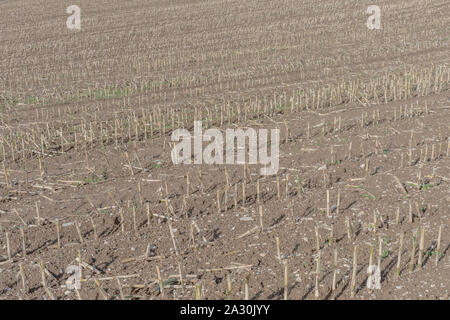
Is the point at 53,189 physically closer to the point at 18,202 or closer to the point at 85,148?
the point at 18,202

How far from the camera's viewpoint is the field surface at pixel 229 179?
18.6 feet

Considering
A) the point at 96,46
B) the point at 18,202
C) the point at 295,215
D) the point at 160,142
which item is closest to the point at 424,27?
the point at 96,46

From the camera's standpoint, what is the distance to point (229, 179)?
8023 millimetres

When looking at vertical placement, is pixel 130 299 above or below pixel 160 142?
below

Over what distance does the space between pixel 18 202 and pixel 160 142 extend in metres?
2.98

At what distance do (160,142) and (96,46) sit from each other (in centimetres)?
1152

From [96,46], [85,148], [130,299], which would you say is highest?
[96,46]

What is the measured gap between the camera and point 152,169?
8.59 m

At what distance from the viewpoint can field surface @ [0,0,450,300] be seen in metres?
5.66

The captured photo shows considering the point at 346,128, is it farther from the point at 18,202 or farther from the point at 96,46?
the point at 96,46

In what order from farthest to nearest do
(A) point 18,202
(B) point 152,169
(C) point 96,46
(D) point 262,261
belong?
(C) point 96,46 < (B) point 152,169 < (A) point 18,202 < (D) point 262,261

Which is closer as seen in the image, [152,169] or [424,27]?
[152,169]
